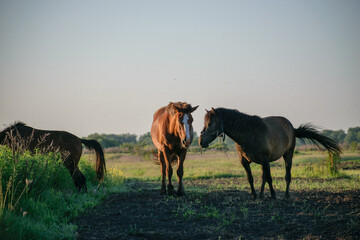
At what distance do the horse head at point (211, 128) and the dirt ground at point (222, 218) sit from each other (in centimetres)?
148

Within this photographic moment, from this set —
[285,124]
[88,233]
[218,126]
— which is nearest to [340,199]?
[285,124]

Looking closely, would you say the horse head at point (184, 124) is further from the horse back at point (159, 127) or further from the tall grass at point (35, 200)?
the tall grass at point (35, 200)

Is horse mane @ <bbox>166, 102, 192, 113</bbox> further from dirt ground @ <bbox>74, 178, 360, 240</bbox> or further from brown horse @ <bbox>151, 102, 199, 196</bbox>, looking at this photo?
dirt ground @ <bbox>74, 178, 360, 240</bbox>

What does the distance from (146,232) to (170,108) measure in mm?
4267

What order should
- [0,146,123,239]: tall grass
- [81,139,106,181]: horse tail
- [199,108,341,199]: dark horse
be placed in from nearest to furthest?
[0,146,123,239]: tall grass
[199,108,341,199]: dark horse
[81,139,106,181]: horse tail

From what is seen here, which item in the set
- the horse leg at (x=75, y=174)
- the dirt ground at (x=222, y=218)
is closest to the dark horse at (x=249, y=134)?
the dirt ground at (x=222, y=218)

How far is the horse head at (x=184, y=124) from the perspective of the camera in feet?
Answer: 27.0

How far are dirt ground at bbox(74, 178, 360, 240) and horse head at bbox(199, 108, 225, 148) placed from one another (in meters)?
1.48

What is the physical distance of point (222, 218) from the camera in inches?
255

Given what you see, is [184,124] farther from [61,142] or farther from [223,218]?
[61,142]

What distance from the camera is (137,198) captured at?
29.9 feet

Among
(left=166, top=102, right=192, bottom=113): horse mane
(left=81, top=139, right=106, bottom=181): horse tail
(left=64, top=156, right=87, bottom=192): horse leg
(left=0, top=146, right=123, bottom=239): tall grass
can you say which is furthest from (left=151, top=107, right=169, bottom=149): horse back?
(left=64, top=156, right=87, bottom=192): horse leg

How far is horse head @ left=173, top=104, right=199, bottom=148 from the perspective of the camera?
823 centimetres

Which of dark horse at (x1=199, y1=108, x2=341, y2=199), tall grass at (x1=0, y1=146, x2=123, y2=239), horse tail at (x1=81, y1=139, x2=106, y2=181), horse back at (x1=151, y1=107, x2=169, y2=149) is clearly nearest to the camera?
tall grass at (x1=0, y1=146, x2=123, y2=239)
